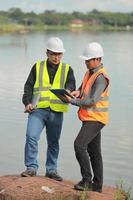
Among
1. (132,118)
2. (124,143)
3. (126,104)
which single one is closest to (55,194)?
(124,143)

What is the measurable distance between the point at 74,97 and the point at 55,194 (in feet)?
3.80

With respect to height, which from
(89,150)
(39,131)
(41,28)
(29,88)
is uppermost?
(29,88)

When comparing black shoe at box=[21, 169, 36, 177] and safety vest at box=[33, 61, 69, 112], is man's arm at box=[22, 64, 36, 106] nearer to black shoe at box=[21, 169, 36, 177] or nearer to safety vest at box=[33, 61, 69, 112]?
safety vest at box=[33, 61, 69, 112]

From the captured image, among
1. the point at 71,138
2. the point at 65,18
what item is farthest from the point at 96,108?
the point at 65,18

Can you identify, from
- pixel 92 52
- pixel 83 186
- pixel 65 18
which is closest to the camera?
pixel 92 52

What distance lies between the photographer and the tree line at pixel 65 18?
16888 centimetres

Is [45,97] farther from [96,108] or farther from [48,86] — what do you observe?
[96,108]

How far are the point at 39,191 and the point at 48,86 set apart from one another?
1368 mm

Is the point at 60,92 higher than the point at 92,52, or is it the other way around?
the point at 92,52

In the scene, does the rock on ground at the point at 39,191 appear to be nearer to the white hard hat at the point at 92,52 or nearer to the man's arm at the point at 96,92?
the man's arm at the point at 96,92

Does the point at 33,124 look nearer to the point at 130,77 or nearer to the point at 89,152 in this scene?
the point at 89,152

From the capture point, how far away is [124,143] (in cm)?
1214

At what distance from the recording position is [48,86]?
701 cm

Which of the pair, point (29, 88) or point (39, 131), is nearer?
point (39, 131)
